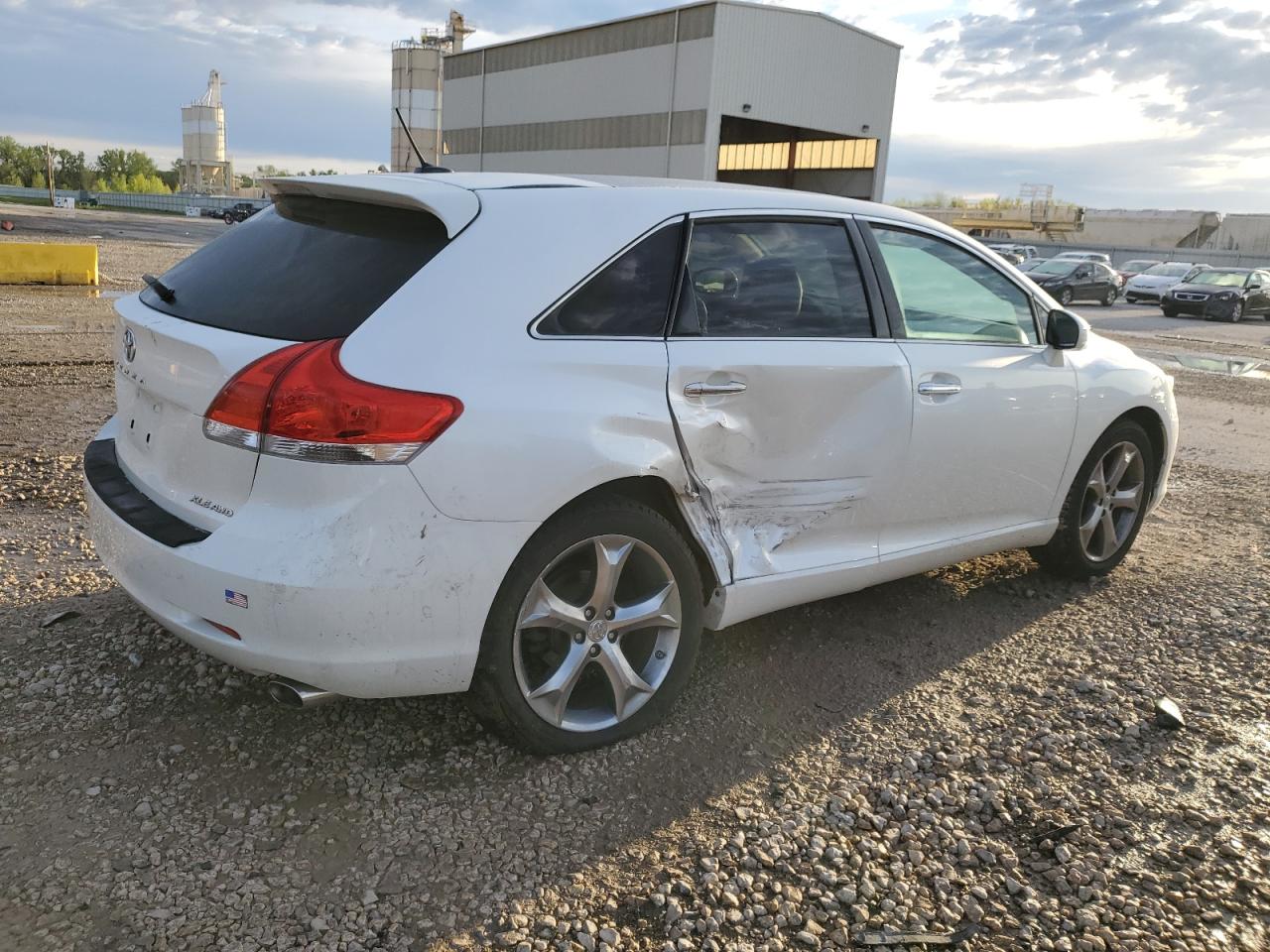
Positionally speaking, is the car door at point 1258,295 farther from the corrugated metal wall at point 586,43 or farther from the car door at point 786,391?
the car door at point 786,391

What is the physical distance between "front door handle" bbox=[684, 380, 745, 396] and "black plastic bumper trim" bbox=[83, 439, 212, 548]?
1.40 m

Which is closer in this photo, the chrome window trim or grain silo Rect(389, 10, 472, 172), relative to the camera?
the chrome window trim

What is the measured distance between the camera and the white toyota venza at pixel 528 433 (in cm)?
250

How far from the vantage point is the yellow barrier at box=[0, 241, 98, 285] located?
54.1 ft

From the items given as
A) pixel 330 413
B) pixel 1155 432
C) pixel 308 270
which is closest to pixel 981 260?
pixel 1155 432

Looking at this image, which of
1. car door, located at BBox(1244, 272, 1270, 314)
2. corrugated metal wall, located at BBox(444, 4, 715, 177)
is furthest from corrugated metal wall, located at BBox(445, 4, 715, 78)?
car door, located at BBox(1244, 272, 1270, 314)

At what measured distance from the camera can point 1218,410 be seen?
11.2 m

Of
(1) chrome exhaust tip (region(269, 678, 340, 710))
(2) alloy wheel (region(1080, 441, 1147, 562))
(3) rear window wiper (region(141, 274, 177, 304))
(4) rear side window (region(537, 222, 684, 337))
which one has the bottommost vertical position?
(1) chrome exhaust tip (region(269, 678, 340, 710))

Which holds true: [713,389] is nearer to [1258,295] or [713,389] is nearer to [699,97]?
[1258,295]

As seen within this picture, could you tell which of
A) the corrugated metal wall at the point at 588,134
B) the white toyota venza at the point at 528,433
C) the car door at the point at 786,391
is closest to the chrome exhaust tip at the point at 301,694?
the white toyota venza at the point at 528,433

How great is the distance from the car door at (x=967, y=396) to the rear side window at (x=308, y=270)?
5.94 feet

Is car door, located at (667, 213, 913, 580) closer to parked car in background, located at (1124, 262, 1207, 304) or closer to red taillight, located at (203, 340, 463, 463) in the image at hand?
red taillight, located at (203, 340, 463, 463)

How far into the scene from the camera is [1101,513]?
4.76 metres

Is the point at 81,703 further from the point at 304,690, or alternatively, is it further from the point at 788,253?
the point at 788,253
